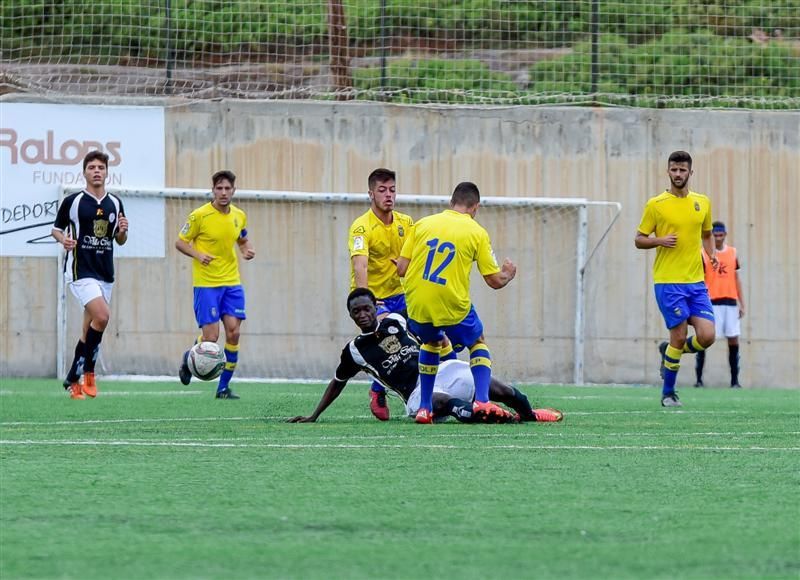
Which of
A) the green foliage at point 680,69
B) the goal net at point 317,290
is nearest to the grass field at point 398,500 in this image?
the goal net at point 317,290

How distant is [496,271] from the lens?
9.20 m

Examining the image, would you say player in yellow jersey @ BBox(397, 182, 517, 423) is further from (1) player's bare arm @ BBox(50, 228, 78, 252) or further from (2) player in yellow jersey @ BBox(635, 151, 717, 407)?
(1) player's bare arm @ BBox(50, 228, 78, 252)

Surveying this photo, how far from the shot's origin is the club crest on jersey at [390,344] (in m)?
9.40

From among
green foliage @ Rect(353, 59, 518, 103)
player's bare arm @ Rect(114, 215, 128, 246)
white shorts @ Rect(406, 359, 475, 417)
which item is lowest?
white shorts @ Rect(406, 359, 475, 417)

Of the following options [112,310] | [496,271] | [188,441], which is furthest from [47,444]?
[112,310]

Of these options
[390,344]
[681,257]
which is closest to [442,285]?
[390,344]

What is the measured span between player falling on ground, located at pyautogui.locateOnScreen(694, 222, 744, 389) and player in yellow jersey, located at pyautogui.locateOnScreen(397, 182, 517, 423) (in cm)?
773

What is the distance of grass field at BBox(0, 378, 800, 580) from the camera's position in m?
4.13

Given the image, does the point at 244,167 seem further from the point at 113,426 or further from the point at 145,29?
the point at 113,426

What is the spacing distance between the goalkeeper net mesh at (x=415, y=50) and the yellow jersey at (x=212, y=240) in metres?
4.21

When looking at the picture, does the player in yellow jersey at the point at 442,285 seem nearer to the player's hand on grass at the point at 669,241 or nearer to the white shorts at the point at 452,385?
the white shorts at the point at 452,385

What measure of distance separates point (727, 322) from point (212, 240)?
21.2 feet

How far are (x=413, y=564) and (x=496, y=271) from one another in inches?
205

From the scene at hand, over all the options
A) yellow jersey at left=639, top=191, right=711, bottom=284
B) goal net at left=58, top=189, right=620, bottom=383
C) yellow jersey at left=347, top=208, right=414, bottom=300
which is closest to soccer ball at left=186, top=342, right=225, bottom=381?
yellow jersey at left=347, top=208, right=414, bottom=300
